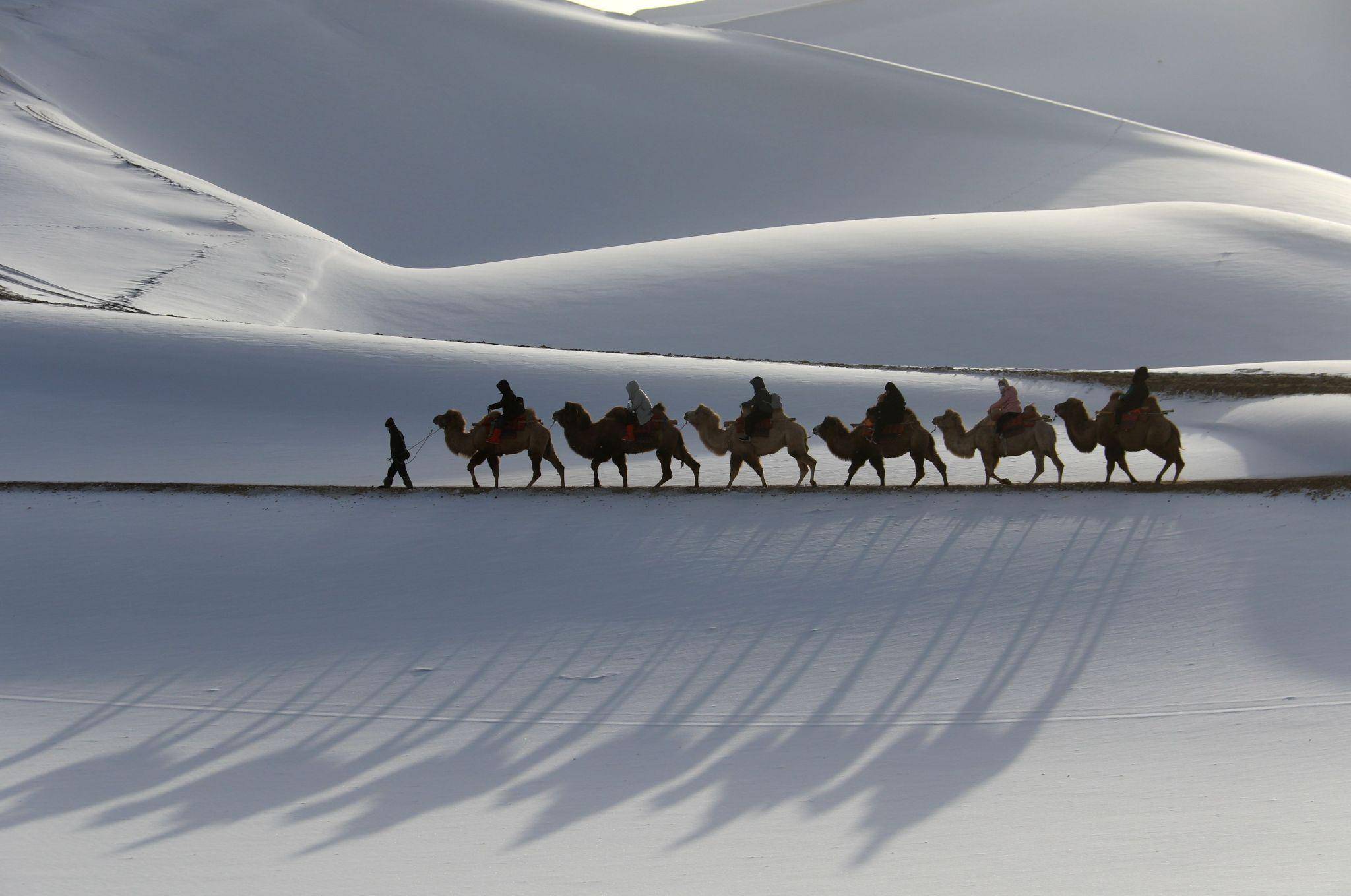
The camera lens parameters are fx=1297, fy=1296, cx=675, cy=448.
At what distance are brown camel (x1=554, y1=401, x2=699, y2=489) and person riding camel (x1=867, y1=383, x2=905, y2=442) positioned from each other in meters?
2.19

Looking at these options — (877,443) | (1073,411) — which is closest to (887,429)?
(877,443)

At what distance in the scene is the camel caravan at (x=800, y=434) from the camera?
604 inches

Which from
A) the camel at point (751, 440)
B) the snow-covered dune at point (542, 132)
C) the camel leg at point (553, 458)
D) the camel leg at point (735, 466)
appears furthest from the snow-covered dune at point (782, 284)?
the snow-covered dune at point (542, 132)

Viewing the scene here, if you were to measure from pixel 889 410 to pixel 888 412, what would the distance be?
28mm

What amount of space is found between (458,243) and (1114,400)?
34031 mm

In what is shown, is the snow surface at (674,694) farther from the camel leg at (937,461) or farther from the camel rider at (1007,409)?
the camel rider at (1007,409)

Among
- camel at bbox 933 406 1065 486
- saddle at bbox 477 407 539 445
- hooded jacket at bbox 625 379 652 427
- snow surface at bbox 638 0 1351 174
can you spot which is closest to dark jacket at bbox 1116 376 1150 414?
camel at bbox 933 406 1065 486

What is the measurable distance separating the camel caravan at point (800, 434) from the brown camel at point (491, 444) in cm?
1

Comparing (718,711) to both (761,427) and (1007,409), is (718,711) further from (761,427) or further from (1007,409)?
(1007,409)

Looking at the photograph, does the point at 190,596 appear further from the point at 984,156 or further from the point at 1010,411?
the point at 984,156

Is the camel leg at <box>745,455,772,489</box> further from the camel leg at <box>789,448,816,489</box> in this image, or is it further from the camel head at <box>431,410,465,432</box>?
the camel head at <box>431,410,465,432</box>

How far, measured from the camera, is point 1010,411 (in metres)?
15.6

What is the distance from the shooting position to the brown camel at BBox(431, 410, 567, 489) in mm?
15469

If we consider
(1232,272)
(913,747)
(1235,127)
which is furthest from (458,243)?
(1235,127)
